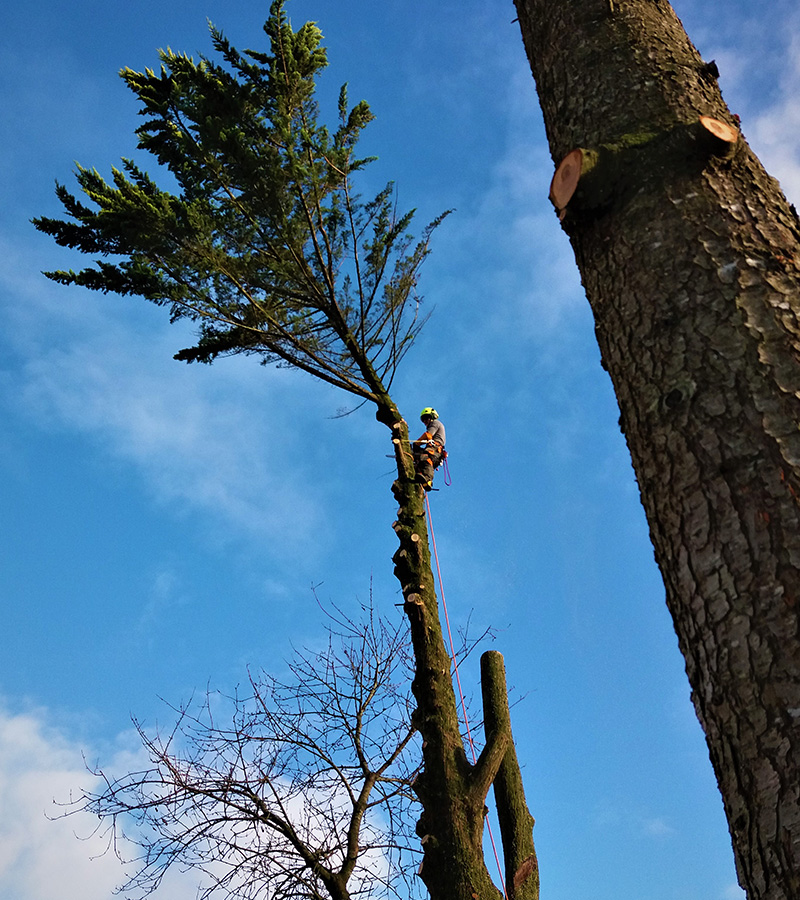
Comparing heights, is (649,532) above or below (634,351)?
below

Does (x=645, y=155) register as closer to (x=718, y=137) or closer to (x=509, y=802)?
(x=718, y=137)

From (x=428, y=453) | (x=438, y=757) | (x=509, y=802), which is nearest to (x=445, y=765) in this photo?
(x=438, y=757)

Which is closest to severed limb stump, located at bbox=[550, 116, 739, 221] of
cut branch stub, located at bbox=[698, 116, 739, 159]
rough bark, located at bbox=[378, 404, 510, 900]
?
cut branch stub, located at bbox=[698, 116, 739, 159]

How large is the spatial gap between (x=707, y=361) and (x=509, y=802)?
467 cm

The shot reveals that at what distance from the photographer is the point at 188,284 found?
24.0ft

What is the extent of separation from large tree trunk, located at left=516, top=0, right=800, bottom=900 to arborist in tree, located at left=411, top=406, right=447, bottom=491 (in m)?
5.21

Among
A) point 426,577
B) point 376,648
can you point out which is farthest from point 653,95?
point 376,648

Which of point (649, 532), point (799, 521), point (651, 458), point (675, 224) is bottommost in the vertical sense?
point (799, 521)

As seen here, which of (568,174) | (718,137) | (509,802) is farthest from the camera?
(509,802)

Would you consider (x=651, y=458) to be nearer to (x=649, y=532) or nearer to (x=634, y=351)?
(x=649, y=532)

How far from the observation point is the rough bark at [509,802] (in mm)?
5031

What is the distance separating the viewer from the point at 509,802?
17.6ft

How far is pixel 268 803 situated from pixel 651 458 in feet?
17.9

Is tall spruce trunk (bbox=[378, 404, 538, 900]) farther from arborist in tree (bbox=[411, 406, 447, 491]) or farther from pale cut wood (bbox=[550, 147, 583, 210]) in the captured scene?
pale cut wood (bbox=[550, 147, 583, 210])
